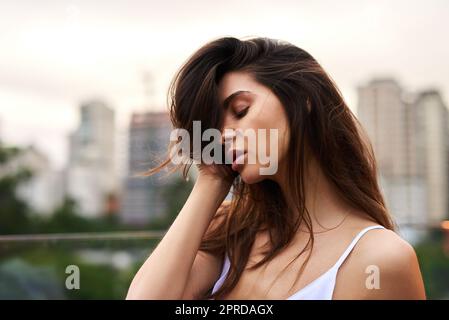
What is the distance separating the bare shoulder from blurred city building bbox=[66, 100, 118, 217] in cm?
3337

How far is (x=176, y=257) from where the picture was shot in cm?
89

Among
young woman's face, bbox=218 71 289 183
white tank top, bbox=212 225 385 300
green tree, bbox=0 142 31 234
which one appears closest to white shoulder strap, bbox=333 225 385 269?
white tank top, bbox=212 225 385 300

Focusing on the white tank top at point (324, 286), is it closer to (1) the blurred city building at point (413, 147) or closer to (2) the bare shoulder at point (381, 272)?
(2) the bare shoulder at point (381, 272)

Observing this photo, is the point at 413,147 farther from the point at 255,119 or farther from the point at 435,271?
the point at 255,119

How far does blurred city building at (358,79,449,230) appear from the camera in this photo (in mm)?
25266

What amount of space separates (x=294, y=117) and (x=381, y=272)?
0.26m

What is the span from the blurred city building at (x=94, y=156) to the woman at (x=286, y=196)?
3322 cm

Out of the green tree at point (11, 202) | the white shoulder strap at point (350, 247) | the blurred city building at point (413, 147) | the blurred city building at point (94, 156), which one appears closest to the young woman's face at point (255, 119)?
the white shoulder strap at point (350, 247)

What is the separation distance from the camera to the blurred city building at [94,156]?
34688 mm

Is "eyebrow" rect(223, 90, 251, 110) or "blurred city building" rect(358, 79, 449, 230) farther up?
"eyebrow" rect(223, 90, 251, 110)

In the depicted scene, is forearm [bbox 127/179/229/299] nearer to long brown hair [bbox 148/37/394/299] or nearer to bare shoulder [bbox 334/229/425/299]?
long brown hair [bbox 148/37/394/299]
